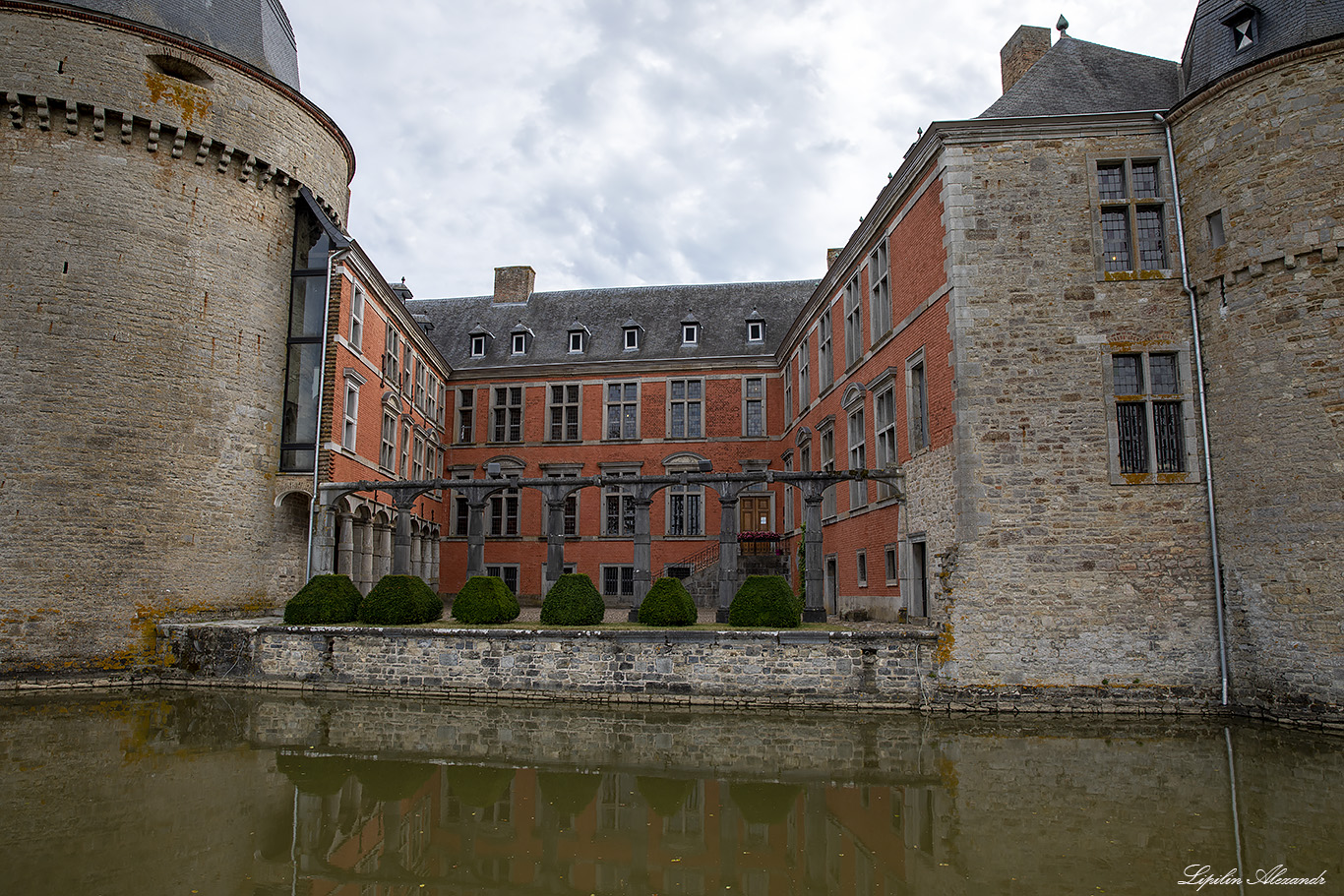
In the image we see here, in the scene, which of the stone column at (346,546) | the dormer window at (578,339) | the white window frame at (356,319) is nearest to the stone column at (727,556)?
the stone column at (346,546)

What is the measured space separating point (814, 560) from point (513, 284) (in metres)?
21.4

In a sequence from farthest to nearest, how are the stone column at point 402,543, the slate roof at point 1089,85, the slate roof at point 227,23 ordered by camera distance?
1. the stone column at point 402,543
2. the slate roof at point 227,23
3. the slate roof at point 1089,85

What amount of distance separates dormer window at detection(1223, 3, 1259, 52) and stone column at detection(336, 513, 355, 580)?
20.3 metres

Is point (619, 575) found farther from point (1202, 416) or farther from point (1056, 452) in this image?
point (1202, 416)

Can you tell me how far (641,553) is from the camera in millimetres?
19219

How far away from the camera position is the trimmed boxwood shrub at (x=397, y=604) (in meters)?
17.2

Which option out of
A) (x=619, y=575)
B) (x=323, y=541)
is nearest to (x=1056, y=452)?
(x=323, y=541)

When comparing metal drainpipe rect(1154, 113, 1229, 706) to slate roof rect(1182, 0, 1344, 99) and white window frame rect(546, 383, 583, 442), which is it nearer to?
slate roof rect(1182, 0, 1344, 99)

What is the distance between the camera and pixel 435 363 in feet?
99.9

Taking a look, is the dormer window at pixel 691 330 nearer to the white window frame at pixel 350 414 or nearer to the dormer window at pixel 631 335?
the dormer window at pixel 631 335

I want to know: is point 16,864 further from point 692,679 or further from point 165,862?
point 692,679

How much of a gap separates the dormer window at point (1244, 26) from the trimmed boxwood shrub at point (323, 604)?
18727mm

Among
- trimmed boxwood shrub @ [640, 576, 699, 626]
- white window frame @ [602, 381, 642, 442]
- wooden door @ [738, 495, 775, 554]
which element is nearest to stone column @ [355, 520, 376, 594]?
trimmed boxwood shrub @ [640, 576, 699, 626]

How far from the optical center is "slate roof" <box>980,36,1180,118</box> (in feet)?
51.2
